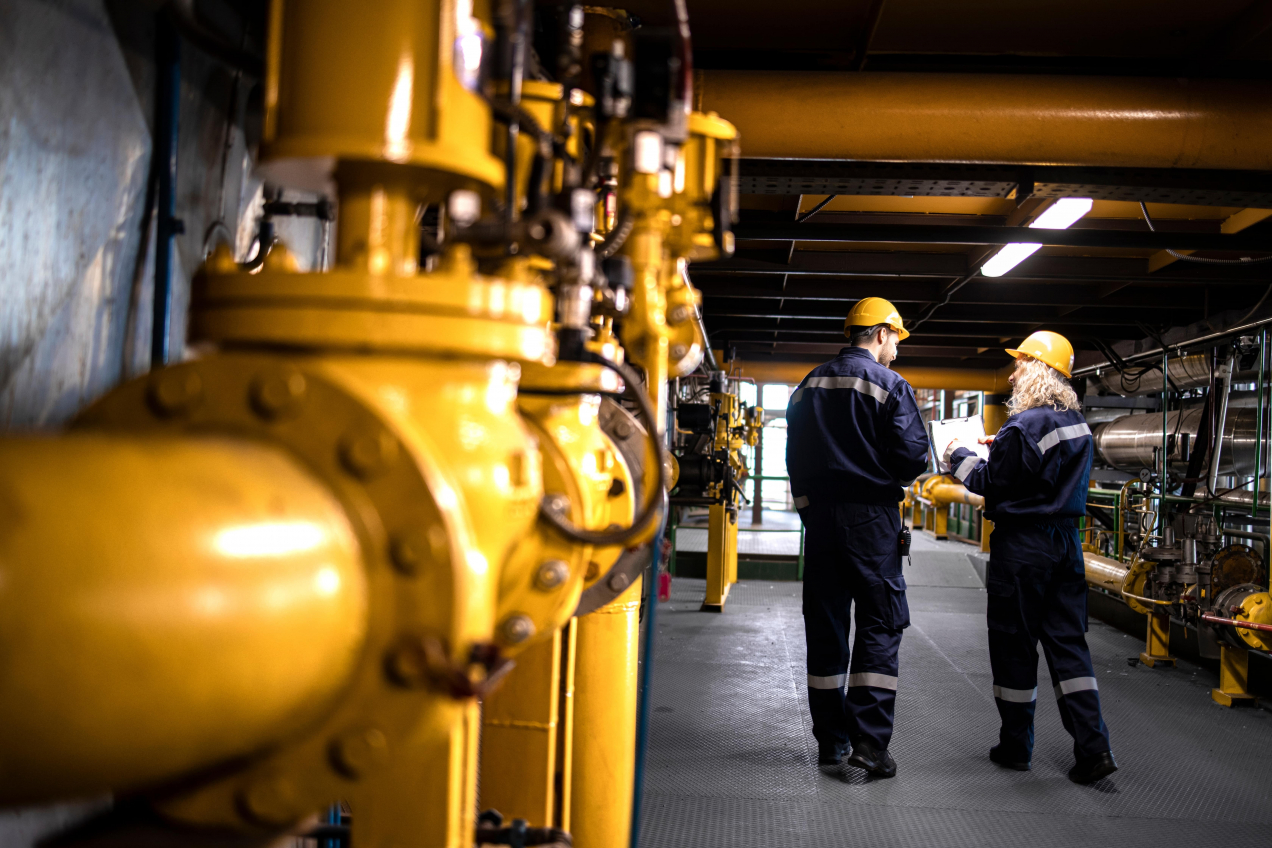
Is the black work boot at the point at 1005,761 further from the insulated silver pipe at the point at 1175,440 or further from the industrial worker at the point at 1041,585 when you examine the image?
the insulated silver pipe at the point at 1175,440

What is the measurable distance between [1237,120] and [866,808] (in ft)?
7.84

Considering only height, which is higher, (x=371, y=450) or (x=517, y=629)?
(x=371, y=450)

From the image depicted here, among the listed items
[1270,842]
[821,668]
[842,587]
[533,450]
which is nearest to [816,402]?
[842,587]

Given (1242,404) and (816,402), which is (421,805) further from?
(1242,404)

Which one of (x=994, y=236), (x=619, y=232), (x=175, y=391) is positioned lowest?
(x=175, y=391)

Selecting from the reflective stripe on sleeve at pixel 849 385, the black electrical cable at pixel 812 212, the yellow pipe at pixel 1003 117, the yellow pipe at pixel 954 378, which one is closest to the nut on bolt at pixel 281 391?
the yellow pipe at pixel 1003 117

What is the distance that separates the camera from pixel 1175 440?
5812 millimetres

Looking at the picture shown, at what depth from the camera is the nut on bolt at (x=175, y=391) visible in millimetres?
685

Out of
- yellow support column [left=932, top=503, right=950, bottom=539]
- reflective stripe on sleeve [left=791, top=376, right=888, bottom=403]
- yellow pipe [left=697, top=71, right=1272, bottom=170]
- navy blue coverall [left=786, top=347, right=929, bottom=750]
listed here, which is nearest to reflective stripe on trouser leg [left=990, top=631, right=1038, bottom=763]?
navy blue coverall [left=786, top=347, right=929, bottom=750]

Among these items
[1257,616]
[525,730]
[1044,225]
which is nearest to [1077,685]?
[1257,616]

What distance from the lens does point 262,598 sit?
A: 1.88ft

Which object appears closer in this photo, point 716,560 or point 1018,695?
point 1018,695

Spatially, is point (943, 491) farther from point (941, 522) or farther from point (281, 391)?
point (281, 391)

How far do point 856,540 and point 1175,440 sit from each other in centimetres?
394
